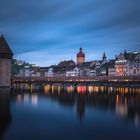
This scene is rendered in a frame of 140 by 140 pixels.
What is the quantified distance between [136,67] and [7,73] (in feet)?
181

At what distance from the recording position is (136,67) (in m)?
97.5

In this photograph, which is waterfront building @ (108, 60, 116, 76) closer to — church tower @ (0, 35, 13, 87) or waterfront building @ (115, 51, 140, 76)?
waterfront building @ (115, 51, 140, 76)

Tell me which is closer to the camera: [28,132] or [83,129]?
[28,132]

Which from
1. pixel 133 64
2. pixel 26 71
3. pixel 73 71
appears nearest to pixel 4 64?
pixel 133 64

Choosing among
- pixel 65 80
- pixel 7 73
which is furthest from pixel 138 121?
pixel 65 80

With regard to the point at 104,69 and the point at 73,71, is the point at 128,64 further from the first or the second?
the point at 73,71

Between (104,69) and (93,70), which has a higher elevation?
(104,69)

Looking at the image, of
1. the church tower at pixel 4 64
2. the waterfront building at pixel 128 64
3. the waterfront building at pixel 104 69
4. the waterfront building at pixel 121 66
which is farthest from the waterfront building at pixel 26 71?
the church tower at pixel 4 64

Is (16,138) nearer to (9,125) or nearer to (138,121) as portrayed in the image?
(9,125)

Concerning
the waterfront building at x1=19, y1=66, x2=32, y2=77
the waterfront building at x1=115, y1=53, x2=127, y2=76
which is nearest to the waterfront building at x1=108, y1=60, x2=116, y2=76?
the waterfront building at x1=115, y1=53, x2=127, y2=76

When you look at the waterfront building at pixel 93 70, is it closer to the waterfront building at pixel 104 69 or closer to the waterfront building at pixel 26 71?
the waterfront building at pixel 104 69

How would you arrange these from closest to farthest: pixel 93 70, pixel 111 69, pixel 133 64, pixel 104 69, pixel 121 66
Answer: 1. pixel 133 64
2. pixel 121 66
3. pixel 111 69
4. pixel 104 69
5. pixel 93 70

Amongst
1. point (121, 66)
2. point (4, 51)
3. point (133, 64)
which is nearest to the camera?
point (4, 51)

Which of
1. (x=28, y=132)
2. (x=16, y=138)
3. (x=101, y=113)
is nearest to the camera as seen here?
(x=16, y=138)
